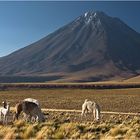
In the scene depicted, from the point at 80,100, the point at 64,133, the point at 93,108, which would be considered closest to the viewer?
the point at 64,133

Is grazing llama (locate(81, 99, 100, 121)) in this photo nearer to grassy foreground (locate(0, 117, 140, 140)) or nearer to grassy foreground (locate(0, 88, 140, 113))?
grassy foreground (locate(0, 117, 140, 140))

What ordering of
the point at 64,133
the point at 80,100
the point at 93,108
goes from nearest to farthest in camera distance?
1. the point at 64,133
2. the point at 93,108
3. the point at 80,100

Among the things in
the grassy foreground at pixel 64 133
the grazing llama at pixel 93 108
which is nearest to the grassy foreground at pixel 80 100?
the grazing llama at pixel 93 108

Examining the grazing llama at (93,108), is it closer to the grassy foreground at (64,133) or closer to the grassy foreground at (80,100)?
the grassy foreground at (64,133)

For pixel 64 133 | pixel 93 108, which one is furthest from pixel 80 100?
pixel 64 133

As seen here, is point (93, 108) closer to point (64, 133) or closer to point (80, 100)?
point (64, 133)

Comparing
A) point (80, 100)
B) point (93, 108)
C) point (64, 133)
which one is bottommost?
point (64, 133)

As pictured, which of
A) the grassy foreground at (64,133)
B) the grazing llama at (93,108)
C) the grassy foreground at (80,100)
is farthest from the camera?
the grassy foreground at (80,100)

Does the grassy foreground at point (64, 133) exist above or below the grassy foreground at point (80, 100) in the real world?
below

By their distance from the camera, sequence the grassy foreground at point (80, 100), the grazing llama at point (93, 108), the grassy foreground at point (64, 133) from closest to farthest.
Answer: the grassy foreground at point (64, 133)
the grazing llama at point (93, 108)
the grassy foreground at point (80, 100)

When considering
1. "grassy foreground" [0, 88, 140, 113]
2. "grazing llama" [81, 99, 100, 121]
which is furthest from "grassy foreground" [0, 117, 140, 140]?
"grassy foreground" [0, 88, 140, 113]

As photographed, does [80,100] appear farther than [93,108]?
Yes

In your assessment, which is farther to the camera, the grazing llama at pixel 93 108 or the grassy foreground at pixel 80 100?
the grassy foreground at pixel 80 100

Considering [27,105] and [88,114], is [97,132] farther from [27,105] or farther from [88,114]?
[88,114]
